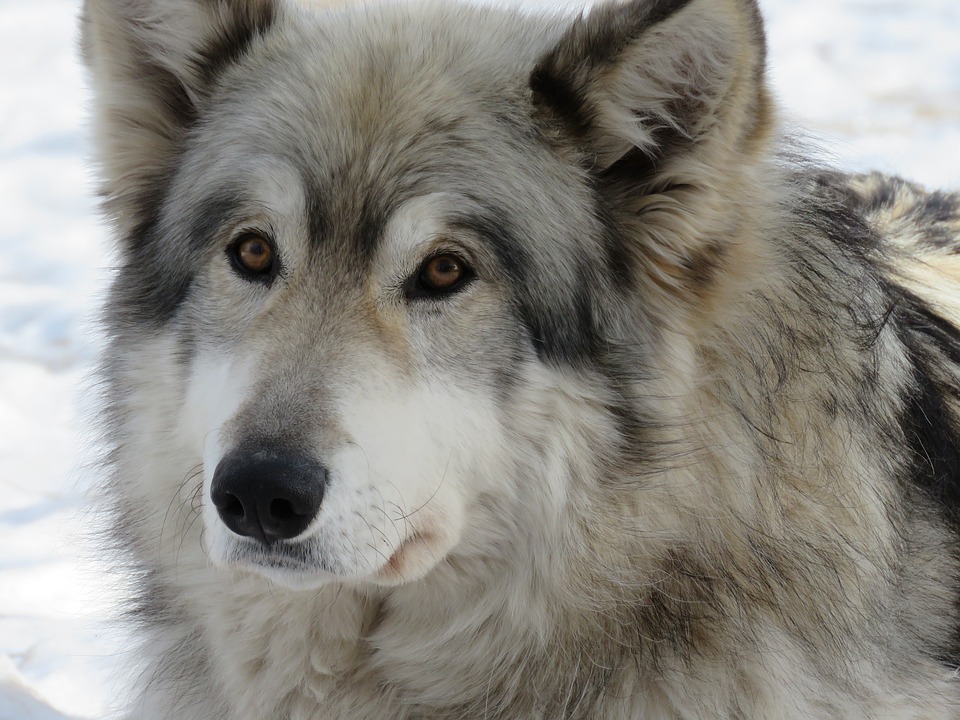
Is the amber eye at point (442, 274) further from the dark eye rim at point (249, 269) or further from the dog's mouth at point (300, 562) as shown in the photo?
the dog's mouth at point (300, 562)

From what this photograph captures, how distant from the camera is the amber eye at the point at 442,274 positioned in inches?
97.4

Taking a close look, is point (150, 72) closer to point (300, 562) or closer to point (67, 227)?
point (300, 562)

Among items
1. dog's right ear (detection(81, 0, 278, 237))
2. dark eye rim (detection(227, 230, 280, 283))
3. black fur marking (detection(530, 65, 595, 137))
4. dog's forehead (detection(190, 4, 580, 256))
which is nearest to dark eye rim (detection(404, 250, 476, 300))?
dog's forehead (detection(190, 4, 580, 256))

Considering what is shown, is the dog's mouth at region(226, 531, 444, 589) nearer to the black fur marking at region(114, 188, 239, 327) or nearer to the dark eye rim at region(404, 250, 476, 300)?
the dark eye rim at region(404, 250, 476, 300)

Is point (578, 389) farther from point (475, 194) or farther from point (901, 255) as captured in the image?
point (901, 255)

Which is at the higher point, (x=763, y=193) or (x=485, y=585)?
(x=763, y=193)

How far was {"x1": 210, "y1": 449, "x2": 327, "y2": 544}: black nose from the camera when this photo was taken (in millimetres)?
2158

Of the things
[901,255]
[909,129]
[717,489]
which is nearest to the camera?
[717,489]

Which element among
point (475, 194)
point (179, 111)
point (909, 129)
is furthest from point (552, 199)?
point (909, 129)

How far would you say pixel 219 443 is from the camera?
2.26 m

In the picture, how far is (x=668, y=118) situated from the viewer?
8.15 ft

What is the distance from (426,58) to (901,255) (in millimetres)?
1556

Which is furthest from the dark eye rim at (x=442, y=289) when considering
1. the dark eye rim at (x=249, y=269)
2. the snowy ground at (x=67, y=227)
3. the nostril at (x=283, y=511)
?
the snowy ground at (x=67, y=227)

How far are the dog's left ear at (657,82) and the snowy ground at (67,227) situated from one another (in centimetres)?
79
